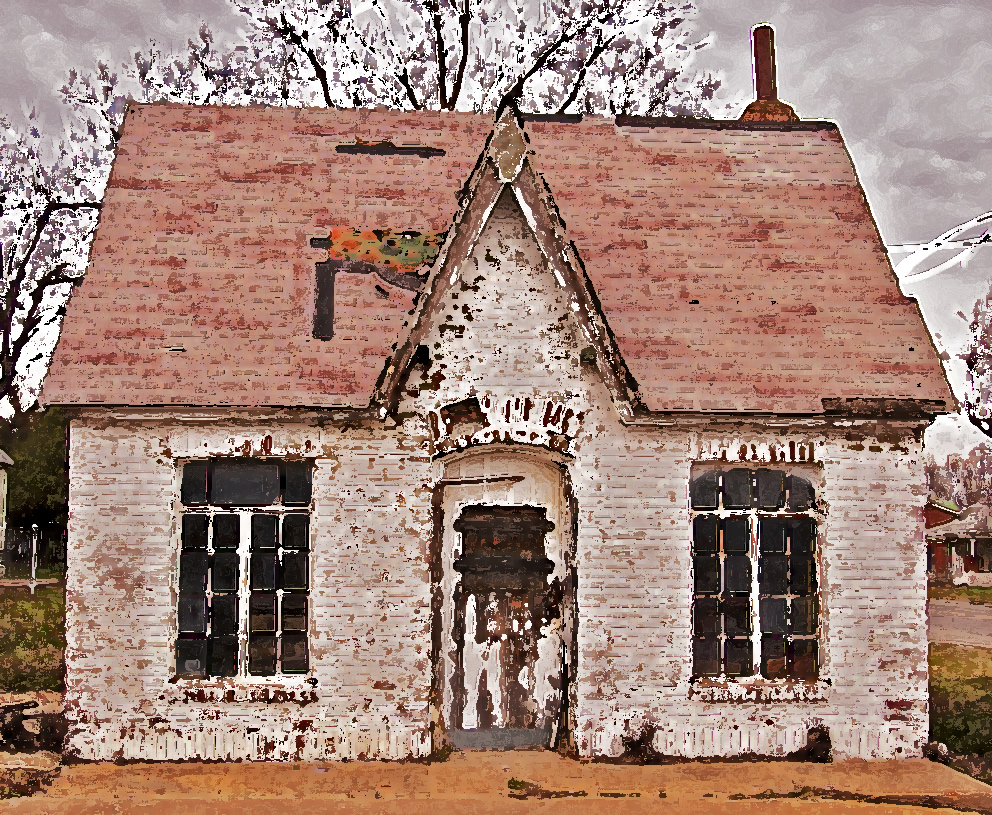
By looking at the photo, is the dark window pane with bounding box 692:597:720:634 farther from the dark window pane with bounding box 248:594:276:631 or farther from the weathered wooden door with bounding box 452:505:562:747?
the dark window pane with bounding box 248:594:276:631

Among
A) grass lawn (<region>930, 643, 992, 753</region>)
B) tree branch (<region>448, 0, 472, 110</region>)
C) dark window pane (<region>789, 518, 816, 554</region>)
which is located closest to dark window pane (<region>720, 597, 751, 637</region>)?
dark window pane (<region>789, 518, 816, 554</region>)

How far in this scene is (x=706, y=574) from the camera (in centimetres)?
1059

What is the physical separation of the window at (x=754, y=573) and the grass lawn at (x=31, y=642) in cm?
706

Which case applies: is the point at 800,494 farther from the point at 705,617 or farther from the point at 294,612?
the point at 294,612

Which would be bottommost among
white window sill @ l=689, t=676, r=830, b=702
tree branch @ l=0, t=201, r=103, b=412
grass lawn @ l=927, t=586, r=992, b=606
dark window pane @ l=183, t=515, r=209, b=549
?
grass lawn @ l=927, t=586, r=992, b=606

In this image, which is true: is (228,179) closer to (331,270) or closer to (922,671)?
(331,270)

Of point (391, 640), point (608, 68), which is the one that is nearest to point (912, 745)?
point (391, 640)

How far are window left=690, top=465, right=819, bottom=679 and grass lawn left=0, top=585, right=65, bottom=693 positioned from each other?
7057 millimetres

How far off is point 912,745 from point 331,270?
24.3 ft

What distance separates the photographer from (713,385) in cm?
1064

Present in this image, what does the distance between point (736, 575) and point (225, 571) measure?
4918mm

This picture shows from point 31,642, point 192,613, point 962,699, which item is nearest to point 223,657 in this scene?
point 192,613

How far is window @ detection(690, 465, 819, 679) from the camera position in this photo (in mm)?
10539

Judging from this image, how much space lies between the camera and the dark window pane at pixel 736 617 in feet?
34.7
